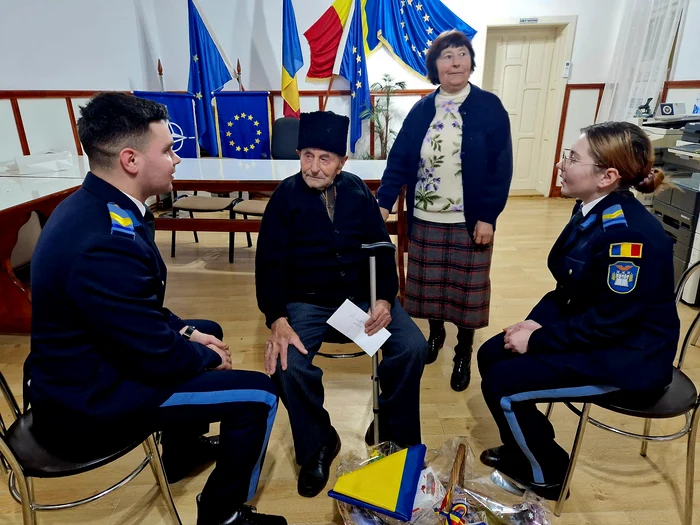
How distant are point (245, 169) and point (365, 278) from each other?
5.48ft

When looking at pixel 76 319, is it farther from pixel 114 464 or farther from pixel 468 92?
pixel 468 92

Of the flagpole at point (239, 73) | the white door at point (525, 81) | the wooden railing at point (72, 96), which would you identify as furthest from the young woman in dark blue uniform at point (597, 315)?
the white door at point (525, 81)

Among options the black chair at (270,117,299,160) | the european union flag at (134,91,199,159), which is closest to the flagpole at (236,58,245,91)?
the european union flag at (134,91,199,159)

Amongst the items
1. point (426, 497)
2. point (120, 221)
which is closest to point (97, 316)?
point (120, 221)

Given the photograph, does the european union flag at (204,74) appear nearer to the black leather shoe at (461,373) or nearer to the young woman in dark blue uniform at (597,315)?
the black leather shoe at (461,373)

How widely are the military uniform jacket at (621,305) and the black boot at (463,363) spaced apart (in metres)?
0.77

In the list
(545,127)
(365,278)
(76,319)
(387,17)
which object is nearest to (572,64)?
(545,127)

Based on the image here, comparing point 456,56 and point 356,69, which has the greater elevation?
point 356,69

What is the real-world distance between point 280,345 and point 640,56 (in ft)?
16.7

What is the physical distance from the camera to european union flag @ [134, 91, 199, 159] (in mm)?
4680

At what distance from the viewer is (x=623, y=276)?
114 cm

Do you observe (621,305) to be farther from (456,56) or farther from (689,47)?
(689,47)

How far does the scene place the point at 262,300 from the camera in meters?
1.60

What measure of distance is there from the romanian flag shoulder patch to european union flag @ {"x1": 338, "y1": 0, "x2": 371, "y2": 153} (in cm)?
448
